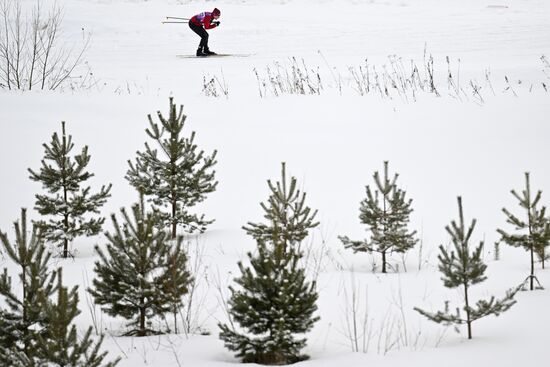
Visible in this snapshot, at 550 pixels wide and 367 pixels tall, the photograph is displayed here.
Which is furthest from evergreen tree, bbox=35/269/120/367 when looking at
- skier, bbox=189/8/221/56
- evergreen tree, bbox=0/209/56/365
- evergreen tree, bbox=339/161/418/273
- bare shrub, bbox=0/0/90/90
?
skier, bbox=189/8/221/56

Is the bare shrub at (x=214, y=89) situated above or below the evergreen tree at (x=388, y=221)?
above

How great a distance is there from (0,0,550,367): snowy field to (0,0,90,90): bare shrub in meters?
0.91

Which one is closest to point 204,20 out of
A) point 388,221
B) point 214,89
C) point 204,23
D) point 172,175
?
point 204,23

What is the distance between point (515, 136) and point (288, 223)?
6.24 meters

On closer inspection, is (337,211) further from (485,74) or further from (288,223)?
(485,74)

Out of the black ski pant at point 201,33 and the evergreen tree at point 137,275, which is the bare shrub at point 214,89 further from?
the evergreen tree at point 137,275

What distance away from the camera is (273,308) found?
464cm

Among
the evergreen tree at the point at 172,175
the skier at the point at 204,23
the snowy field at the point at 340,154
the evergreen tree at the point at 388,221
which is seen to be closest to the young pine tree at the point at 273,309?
the snowy field at the point at 340,154

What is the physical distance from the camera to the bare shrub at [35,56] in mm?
17156

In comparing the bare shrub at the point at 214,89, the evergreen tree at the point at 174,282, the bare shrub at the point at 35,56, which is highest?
the bare shrub at the point at 35,56

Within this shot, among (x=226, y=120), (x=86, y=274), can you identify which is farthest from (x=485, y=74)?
(x=86, y=274)

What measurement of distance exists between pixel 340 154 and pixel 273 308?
23.6 feet

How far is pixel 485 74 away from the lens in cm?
1597

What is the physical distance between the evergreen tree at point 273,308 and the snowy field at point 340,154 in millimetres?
239
